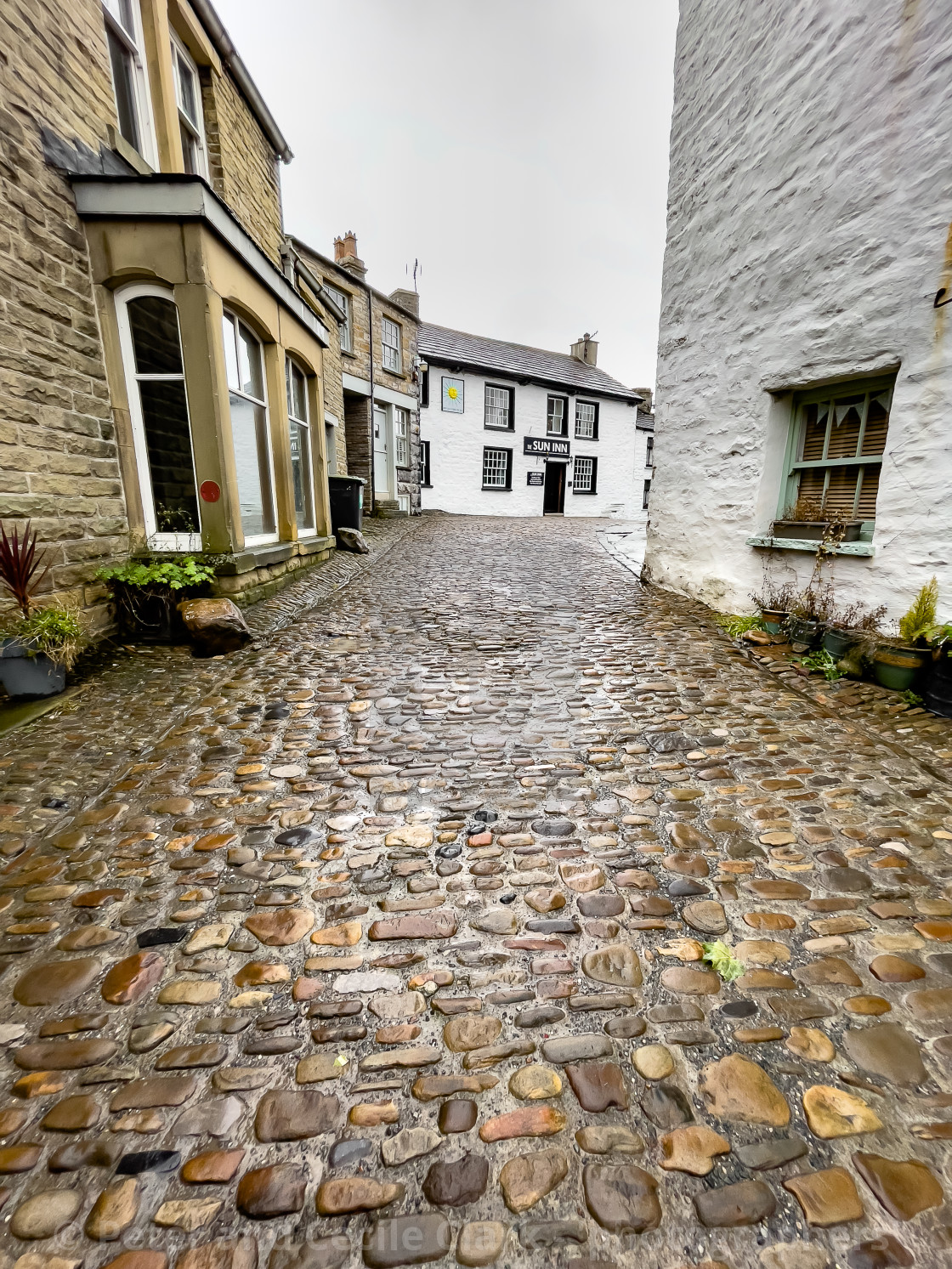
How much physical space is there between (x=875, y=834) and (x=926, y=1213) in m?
1.61

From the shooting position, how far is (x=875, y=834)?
2.57 metres

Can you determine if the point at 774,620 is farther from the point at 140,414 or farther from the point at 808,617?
the point at 140,414

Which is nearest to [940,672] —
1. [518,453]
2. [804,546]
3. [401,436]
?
[804,546]

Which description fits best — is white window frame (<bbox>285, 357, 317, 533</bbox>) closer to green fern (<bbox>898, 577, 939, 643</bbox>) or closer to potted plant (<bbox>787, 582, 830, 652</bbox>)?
potted plant (<bbox>787, 582, 830, 652</bbox>)

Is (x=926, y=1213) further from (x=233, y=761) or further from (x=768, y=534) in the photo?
(x=768, y=534)

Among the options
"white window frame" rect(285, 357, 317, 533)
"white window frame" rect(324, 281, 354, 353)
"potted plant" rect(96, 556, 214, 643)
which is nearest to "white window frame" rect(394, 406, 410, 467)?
"white window frame" rect(324, 281, 354, 353)

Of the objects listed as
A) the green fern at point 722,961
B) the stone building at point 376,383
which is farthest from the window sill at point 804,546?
the stone building at point 376,383

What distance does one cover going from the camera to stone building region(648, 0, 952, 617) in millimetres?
4059

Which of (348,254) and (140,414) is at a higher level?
(348,254)

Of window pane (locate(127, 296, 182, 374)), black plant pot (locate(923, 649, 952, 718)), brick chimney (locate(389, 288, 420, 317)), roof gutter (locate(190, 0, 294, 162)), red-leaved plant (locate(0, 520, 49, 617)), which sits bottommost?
black plant pot (locate(923, 649, 952, 718))

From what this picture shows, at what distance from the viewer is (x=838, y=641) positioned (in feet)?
15.1

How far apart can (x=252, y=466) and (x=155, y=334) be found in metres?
1.80

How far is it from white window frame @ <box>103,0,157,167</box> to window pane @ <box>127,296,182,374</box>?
1.62 m

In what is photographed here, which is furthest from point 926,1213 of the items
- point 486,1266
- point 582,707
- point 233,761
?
point 233,761
